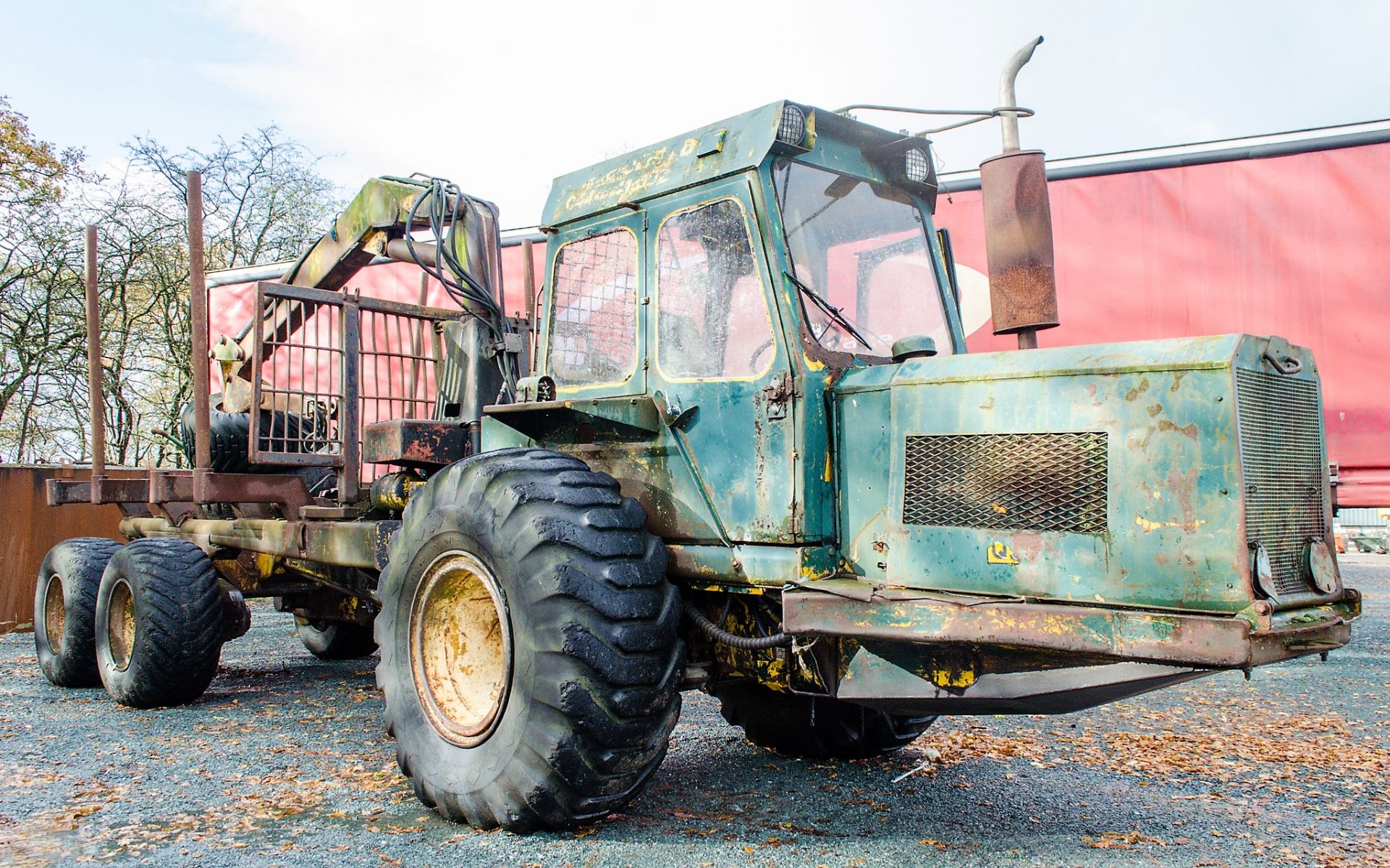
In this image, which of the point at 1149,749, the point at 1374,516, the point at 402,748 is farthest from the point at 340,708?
the point at 1374,516

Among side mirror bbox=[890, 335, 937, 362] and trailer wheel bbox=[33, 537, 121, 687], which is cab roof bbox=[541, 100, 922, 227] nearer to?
side mirror bbox=[890, 335, 937, 362]

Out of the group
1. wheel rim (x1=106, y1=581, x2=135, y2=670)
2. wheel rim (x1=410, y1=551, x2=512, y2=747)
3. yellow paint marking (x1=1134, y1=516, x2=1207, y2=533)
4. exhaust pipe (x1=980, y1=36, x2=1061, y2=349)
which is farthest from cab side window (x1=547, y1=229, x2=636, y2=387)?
wheel rim (x1=106, y1=581, x2=135, y2=670)

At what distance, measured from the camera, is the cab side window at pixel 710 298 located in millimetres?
3916

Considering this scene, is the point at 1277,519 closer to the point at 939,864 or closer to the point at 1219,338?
the point at 1219,338

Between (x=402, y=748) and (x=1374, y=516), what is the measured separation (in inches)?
1255

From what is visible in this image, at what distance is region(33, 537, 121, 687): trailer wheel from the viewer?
690 cm

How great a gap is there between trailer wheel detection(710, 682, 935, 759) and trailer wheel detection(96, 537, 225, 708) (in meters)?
3.16

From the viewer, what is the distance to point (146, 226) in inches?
671

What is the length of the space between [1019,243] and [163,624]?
16.6 ft

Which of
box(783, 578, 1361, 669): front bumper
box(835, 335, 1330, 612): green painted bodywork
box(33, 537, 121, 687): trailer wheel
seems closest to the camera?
box(783, 578, 1361, 669): front bumper

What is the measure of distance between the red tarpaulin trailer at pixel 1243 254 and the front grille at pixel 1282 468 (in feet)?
11.9

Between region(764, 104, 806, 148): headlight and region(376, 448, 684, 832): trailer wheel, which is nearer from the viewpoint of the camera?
region(376, 448, 684, 832): trailer wheel

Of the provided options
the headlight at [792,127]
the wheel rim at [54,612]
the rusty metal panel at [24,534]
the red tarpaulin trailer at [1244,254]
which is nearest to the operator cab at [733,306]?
the headlight at [792,127]

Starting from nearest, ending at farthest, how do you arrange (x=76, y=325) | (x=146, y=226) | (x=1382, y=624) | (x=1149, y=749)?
(x=1149, y=749)
(x=1382, y=624)
(x=76, y=325)
(x=146, y=226)
